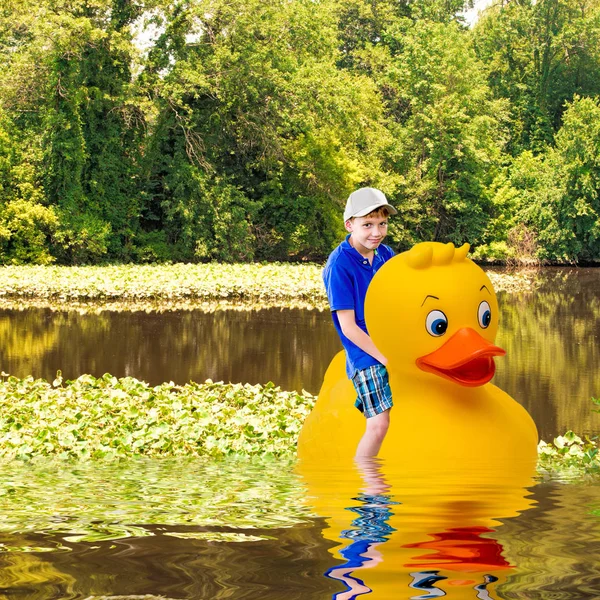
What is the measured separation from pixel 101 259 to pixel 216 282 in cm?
865

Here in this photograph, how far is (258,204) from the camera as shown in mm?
33906

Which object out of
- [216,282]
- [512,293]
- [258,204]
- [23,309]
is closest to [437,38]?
[258,204]

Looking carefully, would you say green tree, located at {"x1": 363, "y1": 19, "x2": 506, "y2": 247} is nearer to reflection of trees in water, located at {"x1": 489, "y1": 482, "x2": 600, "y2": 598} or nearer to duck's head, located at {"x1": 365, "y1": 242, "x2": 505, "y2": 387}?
duck's head, located at {"x1": 365, "y1": 242, "x2": 505, "y2": 387}

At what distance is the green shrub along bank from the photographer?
7.06 metres

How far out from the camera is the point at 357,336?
4902 millimetres

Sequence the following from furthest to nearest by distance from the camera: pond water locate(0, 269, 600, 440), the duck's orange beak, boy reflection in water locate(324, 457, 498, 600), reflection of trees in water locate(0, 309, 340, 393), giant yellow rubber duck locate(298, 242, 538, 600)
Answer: reflection of trees in water locate(0, 309, 340, 393), pond water locate(0, 269, 600, 440), the duck's orange beak, giant yellow rubber duck locate(298, 242, 538, 600), boy reflection in water locate(324, 457, 498, 600)

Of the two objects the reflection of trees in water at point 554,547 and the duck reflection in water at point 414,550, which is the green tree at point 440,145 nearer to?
the reflection of trees in water at point 554,547

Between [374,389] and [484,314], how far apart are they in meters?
0.65

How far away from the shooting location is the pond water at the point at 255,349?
11.3 meters

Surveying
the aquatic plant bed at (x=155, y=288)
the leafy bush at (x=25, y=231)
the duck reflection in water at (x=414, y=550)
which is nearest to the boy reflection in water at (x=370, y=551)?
the duck reflection in water at (x=414, y=550)

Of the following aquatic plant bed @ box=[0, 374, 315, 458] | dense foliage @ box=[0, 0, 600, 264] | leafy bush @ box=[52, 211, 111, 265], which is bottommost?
aquatic plant bed @ box=[0, 374, 315, 458]

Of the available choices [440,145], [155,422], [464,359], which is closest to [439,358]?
[464,359]

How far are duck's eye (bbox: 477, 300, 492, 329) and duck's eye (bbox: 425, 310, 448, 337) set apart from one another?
0.58 feet

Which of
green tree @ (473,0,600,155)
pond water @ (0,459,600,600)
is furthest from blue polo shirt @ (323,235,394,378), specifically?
green tree @ (473,0,600,155)
